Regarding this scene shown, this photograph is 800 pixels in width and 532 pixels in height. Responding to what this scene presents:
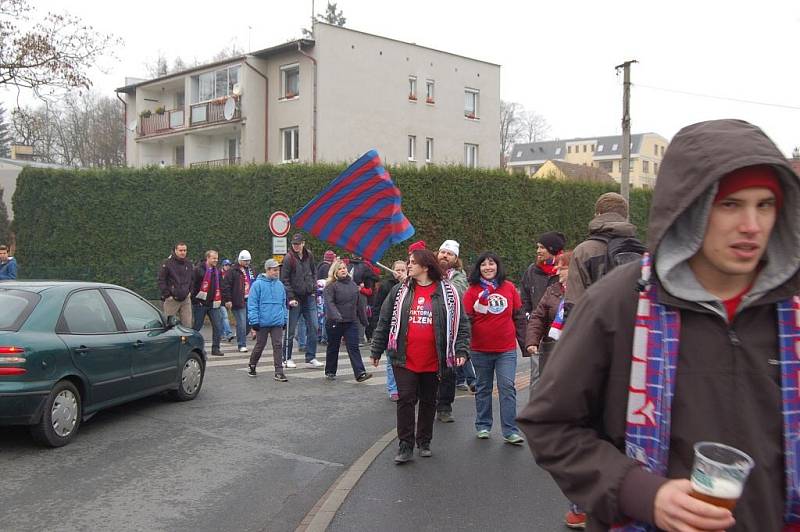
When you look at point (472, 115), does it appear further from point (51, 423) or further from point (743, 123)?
point (743, 123)

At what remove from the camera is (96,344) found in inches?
286

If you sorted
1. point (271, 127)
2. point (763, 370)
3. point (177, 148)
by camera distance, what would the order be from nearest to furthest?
point (763, 370), point (271, 127), point (177, 148)

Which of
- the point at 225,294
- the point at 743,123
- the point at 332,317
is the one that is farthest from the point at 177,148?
the point at 743,123

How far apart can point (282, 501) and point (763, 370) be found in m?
4.43

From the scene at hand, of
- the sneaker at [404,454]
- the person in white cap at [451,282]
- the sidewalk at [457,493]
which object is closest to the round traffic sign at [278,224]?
the person in white cap at [451,282]

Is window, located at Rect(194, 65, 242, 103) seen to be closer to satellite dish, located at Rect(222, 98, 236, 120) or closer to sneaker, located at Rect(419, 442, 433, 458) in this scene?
satellite dish, located at Rect(222, 98, 236, 120)

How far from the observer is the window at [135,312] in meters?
8.08

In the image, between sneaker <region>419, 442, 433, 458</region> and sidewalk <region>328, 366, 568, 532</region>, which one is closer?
sidewalk <region>328, 366, 568, 532</region>

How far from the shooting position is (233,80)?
35.2m

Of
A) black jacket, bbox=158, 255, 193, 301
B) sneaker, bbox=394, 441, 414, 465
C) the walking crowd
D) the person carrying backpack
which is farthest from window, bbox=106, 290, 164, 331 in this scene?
the walking crowd

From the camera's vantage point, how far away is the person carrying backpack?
4582mm

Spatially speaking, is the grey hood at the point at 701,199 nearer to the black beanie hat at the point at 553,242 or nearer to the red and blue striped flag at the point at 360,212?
the black beanie hat at the point at 553,242

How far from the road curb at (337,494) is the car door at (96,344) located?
9.18ft

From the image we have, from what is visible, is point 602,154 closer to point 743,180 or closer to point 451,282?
point 451,282
